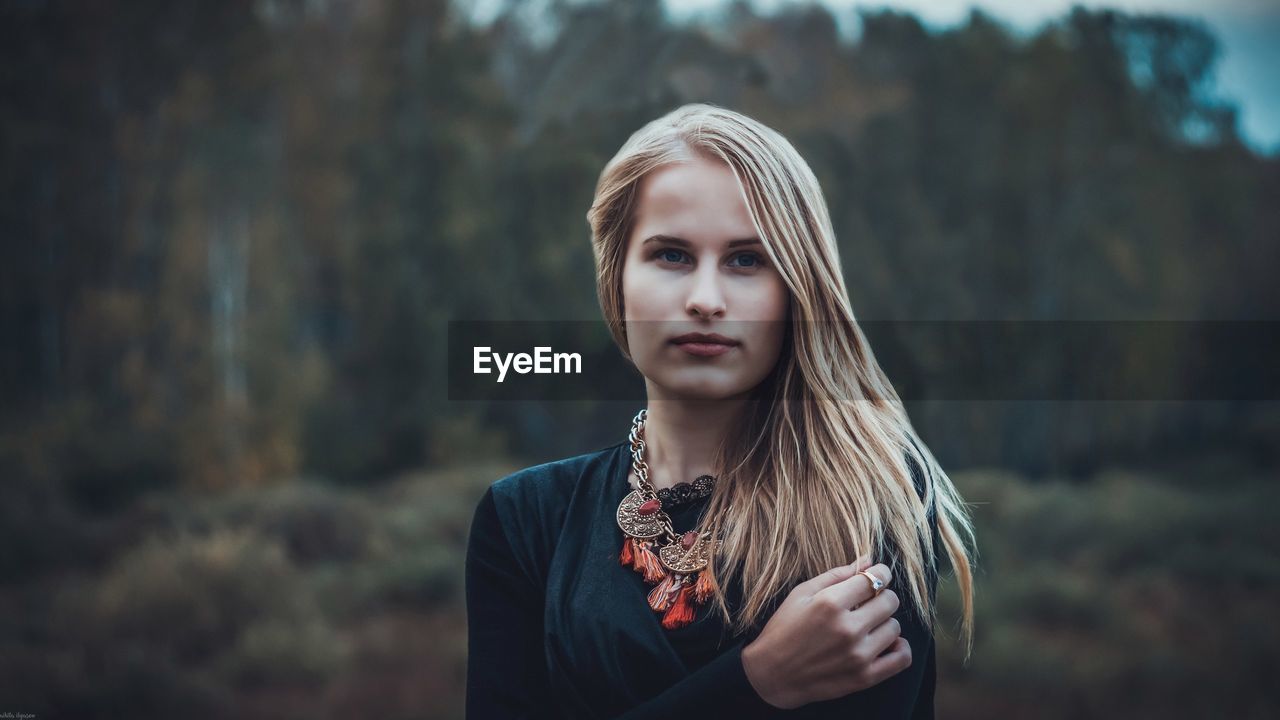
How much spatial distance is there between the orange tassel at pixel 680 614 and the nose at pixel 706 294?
387 mm

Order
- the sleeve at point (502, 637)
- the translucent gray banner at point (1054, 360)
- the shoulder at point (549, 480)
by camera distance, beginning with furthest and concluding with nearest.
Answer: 1. the translucent gray banner at point (1054, 360)
2. the shoulder at point (549, 480)
3. the sleeve at point (502, 637)

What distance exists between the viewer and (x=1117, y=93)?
6.28 m

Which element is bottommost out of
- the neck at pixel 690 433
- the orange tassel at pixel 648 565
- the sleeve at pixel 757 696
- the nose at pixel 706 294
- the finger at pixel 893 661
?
the sleeve at pixel 757 696

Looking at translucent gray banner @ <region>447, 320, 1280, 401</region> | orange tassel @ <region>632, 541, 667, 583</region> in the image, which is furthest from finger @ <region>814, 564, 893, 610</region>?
translucent gray banner @ <region>447, 320, 1280, 401</region>

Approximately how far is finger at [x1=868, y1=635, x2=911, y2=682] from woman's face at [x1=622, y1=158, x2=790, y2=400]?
1.29 feet

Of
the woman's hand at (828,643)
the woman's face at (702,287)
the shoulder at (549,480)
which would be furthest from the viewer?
the shoulder at (549,480)

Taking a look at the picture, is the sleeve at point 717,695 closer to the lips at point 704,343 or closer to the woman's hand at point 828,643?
the woman's hand at point 828,643

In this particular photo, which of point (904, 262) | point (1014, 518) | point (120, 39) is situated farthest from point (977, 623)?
point (120, 39)

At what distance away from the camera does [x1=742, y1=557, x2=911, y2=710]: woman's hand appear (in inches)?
46.3

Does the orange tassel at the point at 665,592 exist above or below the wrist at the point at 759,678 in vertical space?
above

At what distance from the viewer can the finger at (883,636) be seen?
46.8 inches

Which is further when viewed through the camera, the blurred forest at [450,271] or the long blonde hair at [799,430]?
the blurred forest at [450,271]

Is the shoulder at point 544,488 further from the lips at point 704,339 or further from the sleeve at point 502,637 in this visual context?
the lips at point 704,339

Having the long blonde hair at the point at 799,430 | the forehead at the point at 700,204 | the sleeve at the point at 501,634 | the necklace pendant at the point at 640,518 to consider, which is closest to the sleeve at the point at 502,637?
the sleeve at the point at 501,634
